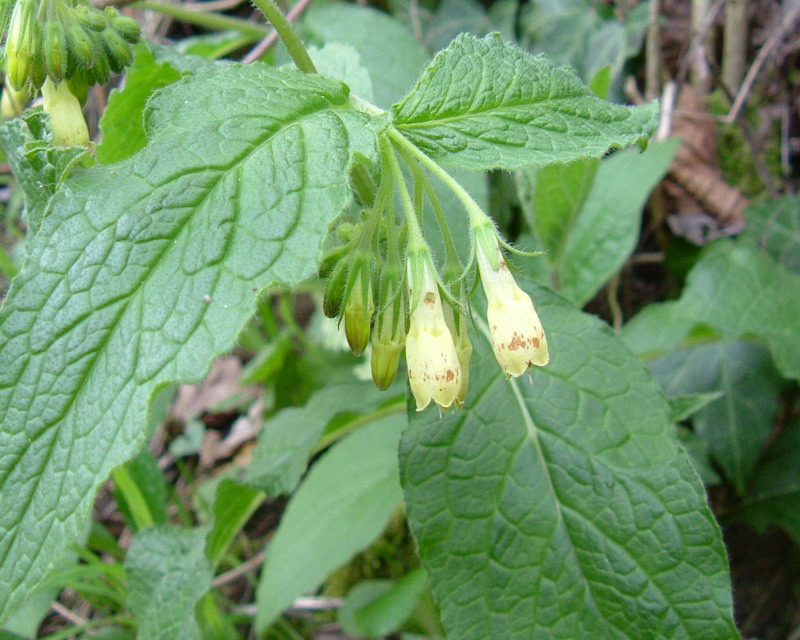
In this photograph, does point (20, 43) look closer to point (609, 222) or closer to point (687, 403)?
point (687, 403)

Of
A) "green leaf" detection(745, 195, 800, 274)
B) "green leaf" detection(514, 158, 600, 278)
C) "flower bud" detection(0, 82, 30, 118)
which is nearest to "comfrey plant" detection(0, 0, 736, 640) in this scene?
"flower bud" detection(0, 82, 30, 118)

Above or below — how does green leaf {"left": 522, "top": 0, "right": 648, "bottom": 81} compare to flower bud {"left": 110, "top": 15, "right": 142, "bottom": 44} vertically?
below

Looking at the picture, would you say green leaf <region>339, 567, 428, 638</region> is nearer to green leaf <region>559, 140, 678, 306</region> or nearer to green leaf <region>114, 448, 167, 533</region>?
green leaf <region>114, 448, 167, 533</region>

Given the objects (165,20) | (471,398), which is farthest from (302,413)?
(165,20)

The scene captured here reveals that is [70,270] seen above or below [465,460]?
above

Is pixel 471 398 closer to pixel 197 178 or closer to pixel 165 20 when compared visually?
pixel 197 178
